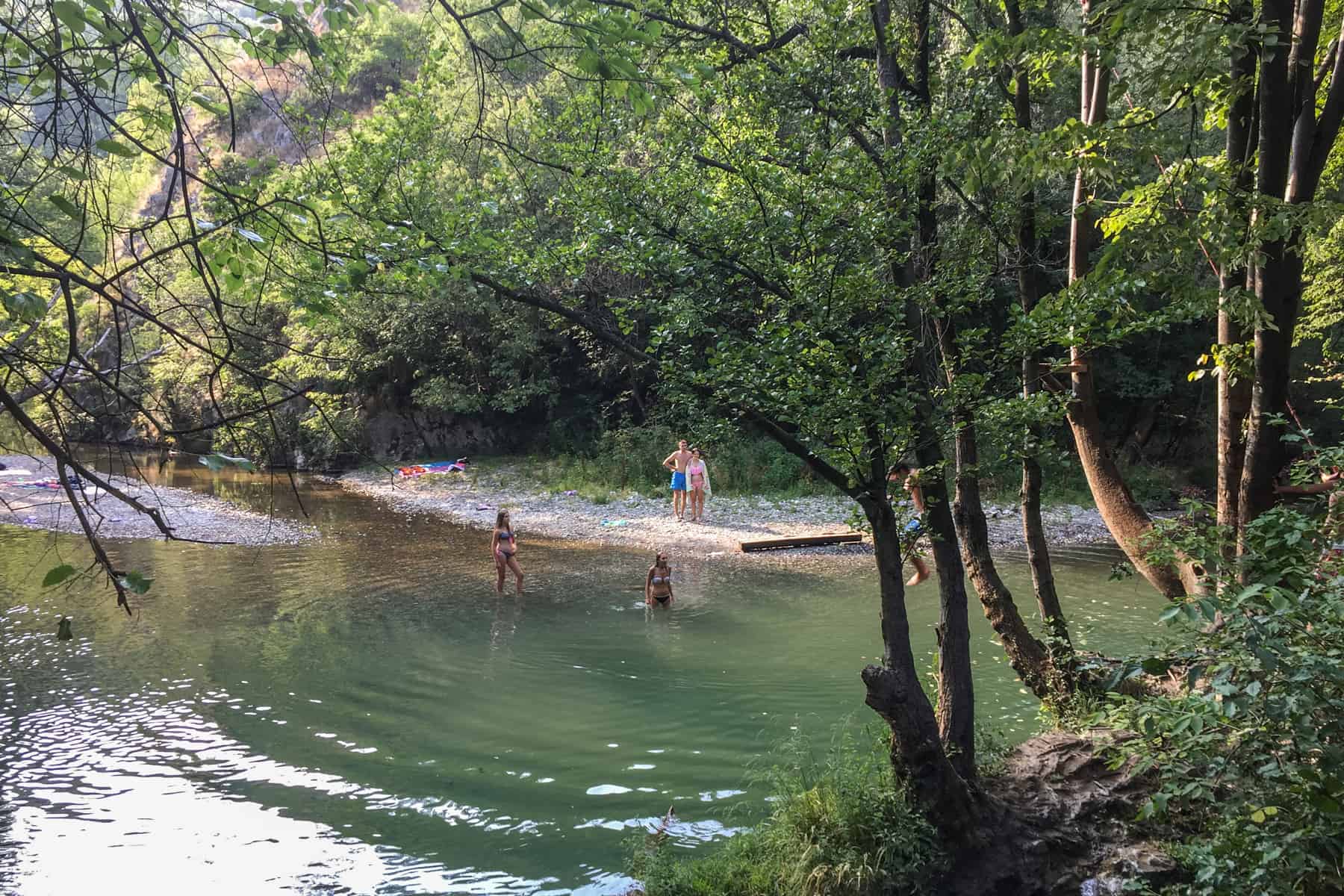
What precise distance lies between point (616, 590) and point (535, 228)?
8997mm

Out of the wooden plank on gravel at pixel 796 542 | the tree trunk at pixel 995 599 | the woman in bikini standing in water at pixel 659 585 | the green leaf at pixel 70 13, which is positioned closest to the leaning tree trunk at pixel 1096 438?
the tree trunk at pixel 995 599

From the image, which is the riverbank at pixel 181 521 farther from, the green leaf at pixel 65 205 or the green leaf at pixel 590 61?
the green leaf at pixel 590 61

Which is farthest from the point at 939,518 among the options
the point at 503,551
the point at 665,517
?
the point at 665,517

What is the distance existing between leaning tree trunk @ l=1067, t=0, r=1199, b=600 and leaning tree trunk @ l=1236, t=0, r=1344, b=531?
1111 mm

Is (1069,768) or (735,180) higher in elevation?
(735,180)

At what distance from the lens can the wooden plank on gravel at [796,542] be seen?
17250 millimetres

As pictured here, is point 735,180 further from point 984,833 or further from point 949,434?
point 984,833

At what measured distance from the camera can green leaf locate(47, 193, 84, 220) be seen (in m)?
2.38

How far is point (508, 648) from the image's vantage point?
11.1 meters

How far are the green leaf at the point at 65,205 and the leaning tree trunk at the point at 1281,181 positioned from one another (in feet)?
18.6

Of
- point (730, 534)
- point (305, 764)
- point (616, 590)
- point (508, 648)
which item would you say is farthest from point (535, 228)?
point (730, 534)

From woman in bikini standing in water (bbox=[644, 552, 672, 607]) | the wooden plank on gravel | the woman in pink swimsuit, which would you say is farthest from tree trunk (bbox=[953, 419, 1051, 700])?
the woman in pink swimsuit

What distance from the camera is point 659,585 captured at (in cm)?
1275

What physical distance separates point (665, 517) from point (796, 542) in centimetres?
428
